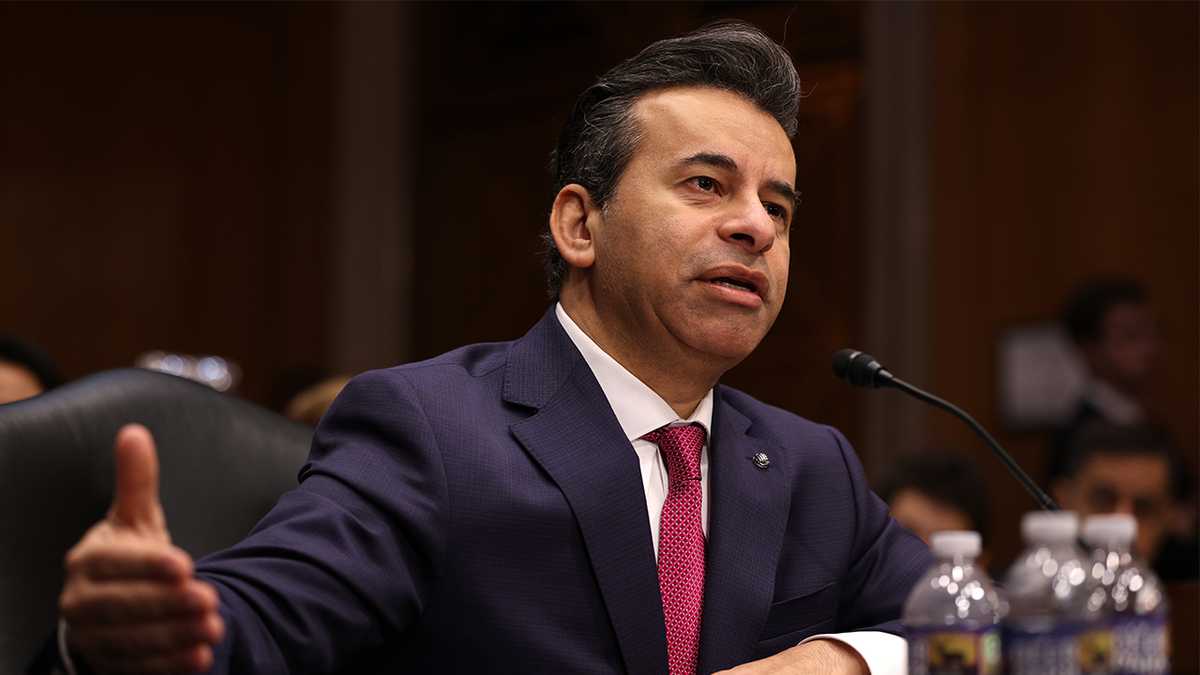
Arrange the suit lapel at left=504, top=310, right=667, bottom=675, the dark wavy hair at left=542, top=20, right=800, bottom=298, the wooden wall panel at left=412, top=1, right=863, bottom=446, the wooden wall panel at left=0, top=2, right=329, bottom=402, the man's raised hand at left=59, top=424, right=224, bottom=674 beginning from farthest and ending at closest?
1. the wooden wall panel at left=0, top=2, right=329, bottom=402
2. the wooden wall panel at left=412, top=1, right=863, bottom=446
3. the dark wavy hair at left=542, top=20, right=800, bottom=298
4. the suit lapel at left=504, top=310, right=667, bottom=675
5. the man's raised hand at left=59, top=424, right=224, bottom=674

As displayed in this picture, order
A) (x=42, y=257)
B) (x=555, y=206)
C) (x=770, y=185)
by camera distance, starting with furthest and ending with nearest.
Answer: (x=42, y=257), (x=555, y=206), (x=770, y=185)

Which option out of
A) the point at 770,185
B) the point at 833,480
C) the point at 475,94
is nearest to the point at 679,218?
the point at 770,185

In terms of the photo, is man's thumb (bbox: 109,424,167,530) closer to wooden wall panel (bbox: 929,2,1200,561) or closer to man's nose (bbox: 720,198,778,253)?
man's nose (bbox: 720,198,778,253)

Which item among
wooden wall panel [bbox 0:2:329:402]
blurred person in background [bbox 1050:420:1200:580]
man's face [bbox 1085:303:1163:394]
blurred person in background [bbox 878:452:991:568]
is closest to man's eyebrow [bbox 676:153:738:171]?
blurred person in background [bbox 878:452:991:568]

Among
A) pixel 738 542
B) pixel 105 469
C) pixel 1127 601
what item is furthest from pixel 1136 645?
pixel 105 469

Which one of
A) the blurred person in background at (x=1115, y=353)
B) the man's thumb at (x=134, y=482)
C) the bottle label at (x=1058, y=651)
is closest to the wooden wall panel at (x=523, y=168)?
the blurred person in background at (x=1115, y=353)

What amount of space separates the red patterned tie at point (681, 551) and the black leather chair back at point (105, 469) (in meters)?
0.51

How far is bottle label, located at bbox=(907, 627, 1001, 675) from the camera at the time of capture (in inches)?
33.8

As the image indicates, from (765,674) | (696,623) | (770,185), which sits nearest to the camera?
(765,674)

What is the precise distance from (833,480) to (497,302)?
3.83 metres

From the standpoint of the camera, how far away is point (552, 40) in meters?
5.09

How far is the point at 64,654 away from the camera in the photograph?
0.84 metres

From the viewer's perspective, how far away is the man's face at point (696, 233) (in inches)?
53.5

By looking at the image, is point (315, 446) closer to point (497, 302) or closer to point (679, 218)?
point (679, 218)
